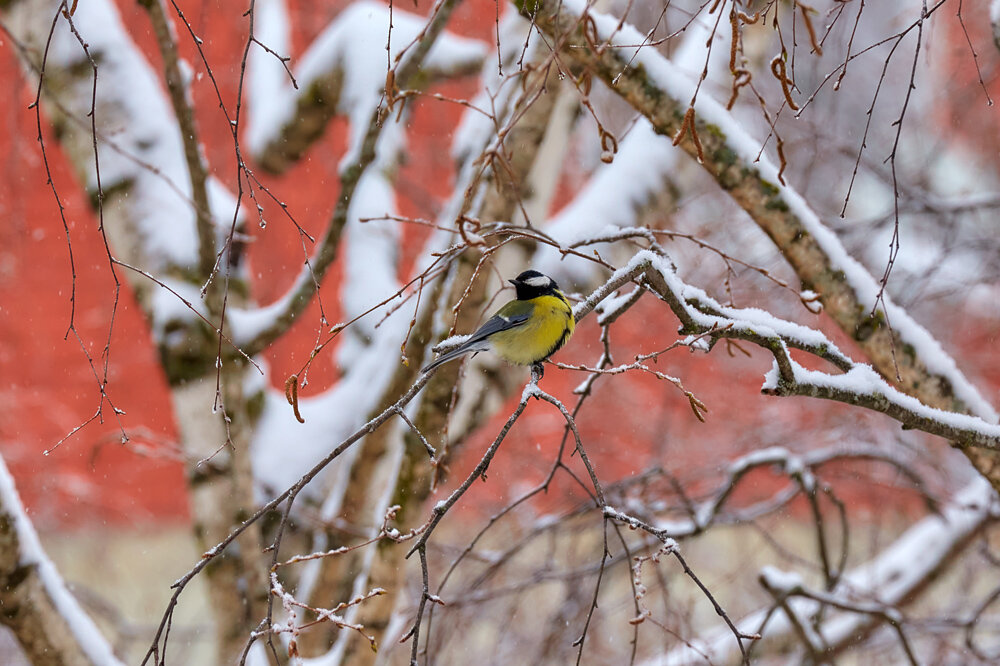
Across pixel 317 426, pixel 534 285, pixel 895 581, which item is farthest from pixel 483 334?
pixel 895 581

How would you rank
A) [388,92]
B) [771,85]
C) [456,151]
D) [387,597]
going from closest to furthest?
[388,92] < [387,597] < [456,151] < [771,85]

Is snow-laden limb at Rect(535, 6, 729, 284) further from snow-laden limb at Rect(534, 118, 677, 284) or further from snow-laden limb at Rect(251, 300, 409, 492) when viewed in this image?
snow-laden limb at Rect(251, 300, 409, 492)

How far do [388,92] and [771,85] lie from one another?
468cm

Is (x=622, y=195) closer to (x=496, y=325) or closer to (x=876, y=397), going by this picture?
(x=496, y=325)

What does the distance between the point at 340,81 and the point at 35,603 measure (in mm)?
2372

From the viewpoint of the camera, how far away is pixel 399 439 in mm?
2912

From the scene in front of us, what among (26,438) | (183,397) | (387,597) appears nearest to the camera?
(387,597)

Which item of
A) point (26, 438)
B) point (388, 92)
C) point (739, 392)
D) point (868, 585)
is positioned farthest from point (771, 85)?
point (26, 438)

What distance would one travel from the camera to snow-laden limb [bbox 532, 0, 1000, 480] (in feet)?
6.20

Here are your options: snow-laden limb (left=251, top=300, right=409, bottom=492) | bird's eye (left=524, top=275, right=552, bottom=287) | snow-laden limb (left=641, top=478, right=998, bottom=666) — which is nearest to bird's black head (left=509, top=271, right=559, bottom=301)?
bird's eye (left=524, top=275, right=552, bottom=287)

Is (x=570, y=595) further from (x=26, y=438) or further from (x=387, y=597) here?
(x=26, y=438)

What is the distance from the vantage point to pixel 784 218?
194 cm

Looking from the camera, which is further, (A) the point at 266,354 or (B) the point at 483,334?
(A) the point at 266,354

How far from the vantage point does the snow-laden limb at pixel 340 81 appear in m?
3.51
